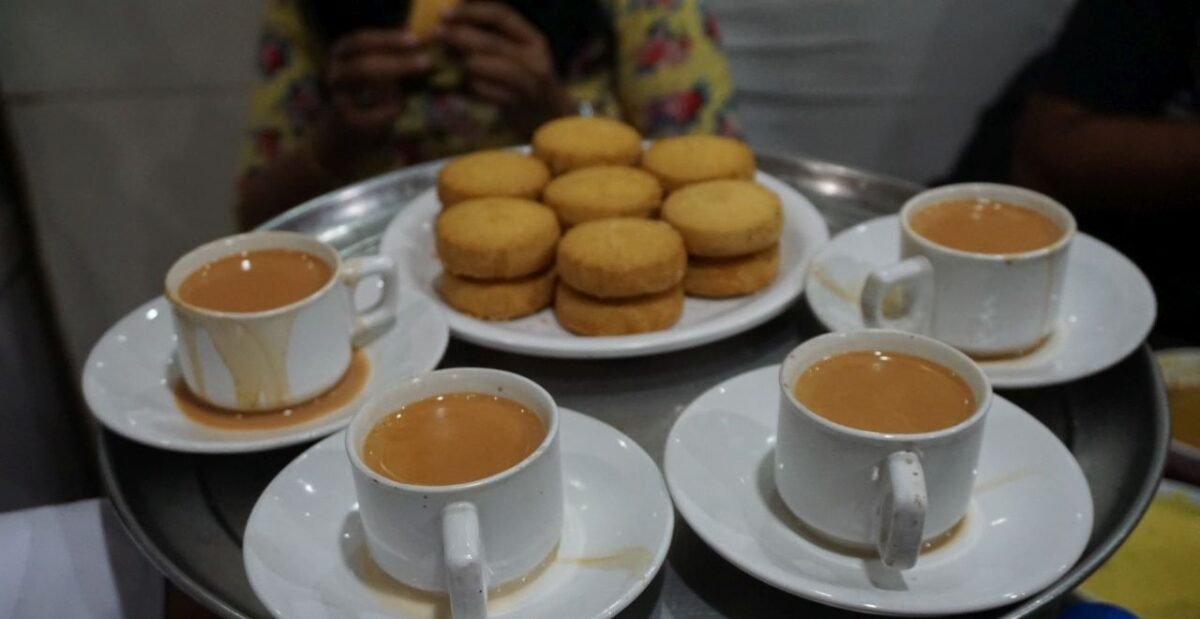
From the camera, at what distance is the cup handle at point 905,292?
860 millimetres

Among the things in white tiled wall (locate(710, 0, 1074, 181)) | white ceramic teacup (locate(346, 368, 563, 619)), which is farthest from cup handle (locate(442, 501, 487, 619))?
white tiled wall (locate(710, 0, 1074, 181))

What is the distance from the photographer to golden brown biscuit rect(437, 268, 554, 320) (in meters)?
0.98

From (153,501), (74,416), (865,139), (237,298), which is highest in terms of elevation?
(237,298)

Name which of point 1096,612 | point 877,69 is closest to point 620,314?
point 1096,612

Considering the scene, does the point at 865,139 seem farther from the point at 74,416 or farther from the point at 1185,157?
the point at 74,416

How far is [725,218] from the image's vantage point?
3.24ft

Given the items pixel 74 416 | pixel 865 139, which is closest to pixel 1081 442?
pixel 865 139

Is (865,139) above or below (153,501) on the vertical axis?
below

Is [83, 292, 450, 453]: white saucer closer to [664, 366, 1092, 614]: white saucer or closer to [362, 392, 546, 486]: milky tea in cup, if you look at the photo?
[362, 392, 546, 486]: milky tea in cup

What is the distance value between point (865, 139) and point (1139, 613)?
53.1 inches

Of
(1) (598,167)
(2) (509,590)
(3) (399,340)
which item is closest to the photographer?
(2) (509,590)

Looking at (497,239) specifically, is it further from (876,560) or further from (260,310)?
(876,560)

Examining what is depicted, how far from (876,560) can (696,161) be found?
52 cm

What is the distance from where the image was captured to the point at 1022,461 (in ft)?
2.46
